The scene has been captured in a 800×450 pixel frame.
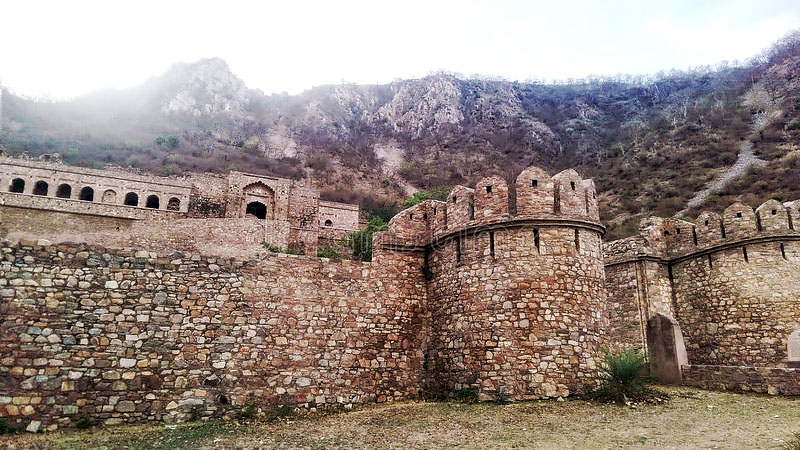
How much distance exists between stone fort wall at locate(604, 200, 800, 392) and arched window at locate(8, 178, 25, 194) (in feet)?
115

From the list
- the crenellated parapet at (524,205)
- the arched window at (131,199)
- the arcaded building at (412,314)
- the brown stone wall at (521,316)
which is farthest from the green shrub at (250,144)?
the brown stone wall at (521,316)

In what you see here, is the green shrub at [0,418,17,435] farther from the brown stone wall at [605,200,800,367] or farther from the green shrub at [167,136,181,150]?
the green shrub at [167,136,181,150]

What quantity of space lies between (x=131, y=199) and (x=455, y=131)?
58182mm

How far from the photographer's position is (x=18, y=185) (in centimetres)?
3061

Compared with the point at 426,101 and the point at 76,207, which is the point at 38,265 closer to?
the point at 76,207

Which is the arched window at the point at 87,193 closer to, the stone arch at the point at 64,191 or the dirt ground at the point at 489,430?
the stone arch at the point at 64,191

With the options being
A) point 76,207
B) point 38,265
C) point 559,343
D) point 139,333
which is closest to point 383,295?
point 559,343

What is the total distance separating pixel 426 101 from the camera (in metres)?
86.0

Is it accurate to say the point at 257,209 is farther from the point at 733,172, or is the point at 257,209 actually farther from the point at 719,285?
the point at 733,172

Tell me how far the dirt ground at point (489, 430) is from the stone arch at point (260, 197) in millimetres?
28327

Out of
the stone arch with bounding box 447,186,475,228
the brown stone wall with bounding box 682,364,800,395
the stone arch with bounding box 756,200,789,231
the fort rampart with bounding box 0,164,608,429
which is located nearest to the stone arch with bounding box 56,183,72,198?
the fort rampart with bounding box 0,164,608,429

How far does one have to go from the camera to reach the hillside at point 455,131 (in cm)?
4572

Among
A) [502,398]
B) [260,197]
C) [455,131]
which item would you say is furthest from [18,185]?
[455,131]

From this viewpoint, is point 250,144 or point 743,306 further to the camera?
point 250,144
